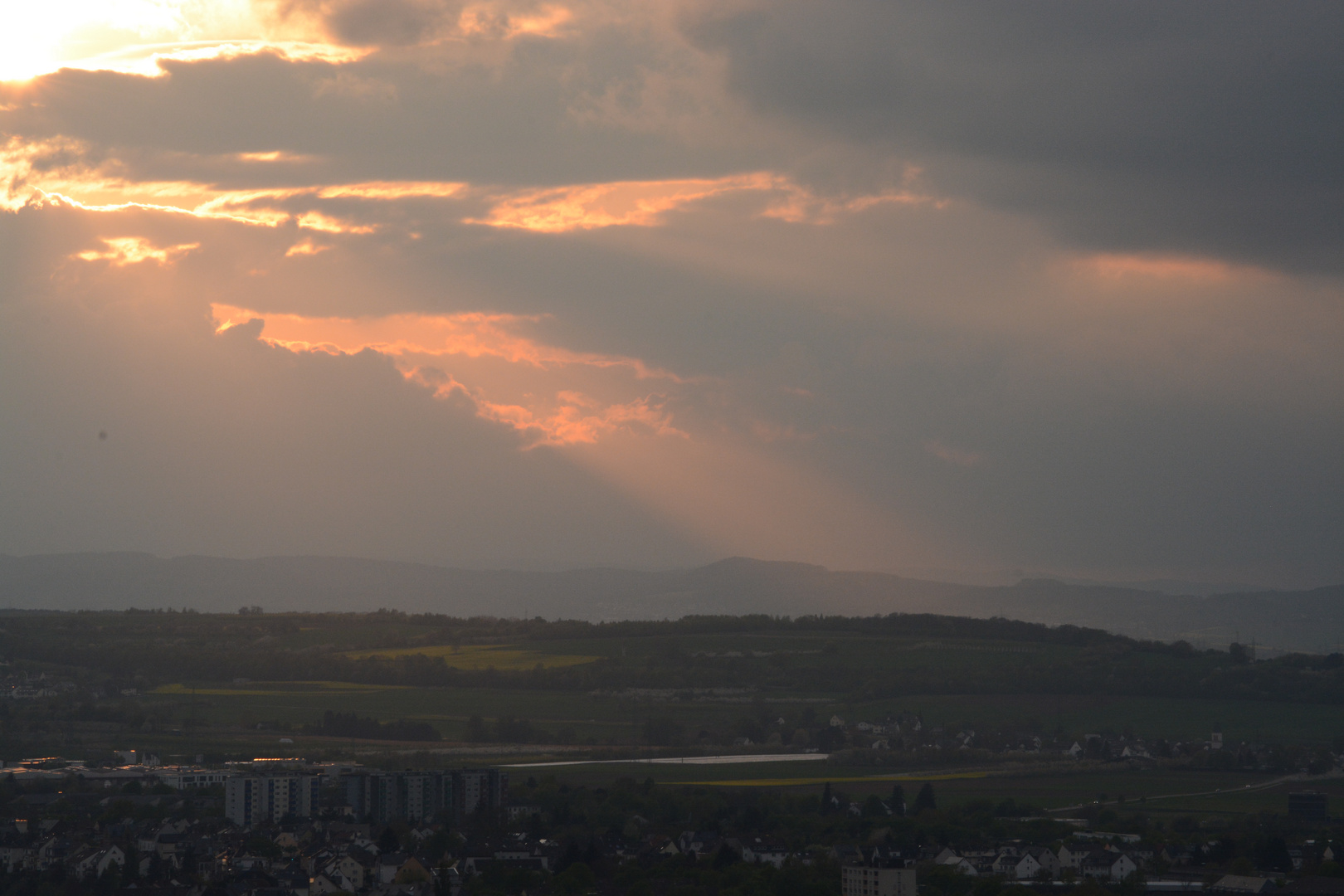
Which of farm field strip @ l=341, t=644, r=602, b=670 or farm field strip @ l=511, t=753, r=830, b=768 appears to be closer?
farm field strip @ l=511, t=753, r=830, b=768

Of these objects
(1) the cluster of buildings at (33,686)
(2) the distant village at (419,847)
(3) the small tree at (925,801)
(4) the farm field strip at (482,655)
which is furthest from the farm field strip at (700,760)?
(1) the cluster of buildings at (33,686)

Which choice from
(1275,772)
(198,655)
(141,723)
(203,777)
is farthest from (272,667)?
(1275,772)

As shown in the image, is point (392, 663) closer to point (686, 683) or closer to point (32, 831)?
point (686, 683)

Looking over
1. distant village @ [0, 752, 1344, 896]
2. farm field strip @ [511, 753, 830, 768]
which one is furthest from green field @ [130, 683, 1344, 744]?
distant village @ [0, 752, 1344, 896]

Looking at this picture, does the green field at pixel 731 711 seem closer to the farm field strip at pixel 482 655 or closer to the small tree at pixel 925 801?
the farm field strip at pixel 482 655

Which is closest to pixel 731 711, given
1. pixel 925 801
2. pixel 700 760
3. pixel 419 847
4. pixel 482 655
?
pixel 700 760

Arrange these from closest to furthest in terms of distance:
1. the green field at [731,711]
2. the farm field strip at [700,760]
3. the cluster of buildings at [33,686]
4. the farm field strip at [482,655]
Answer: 1. the farm field strip at [700,760]
2. the green field at [731,711]
3. the cluster of buildings at [33,686]
4. the farm field strip at [482,655]

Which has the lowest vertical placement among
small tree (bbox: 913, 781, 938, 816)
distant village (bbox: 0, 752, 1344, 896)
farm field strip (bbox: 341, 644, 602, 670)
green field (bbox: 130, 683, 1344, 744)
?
distant village (bbox: 0, 752, 1344, 896)

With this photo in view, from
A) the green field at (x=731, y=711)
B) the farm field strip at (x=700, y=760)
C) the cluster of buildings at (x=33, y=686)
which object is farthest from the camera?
the cluster of buildings at (x=33, y=686)

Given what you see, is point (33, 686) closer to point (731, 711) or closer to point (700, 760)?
point (731, 711)

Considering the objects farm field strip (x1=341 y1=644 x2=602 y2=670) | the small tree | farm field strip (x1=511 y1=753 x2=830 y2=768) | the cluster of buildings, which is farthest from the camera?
farm field strip (x1=341 y1=644 x2=602 y2=670)

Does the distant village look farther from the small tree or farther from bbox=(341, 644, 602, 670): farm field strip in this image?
bbox=(341, 644, 602, 670): farm field strip
